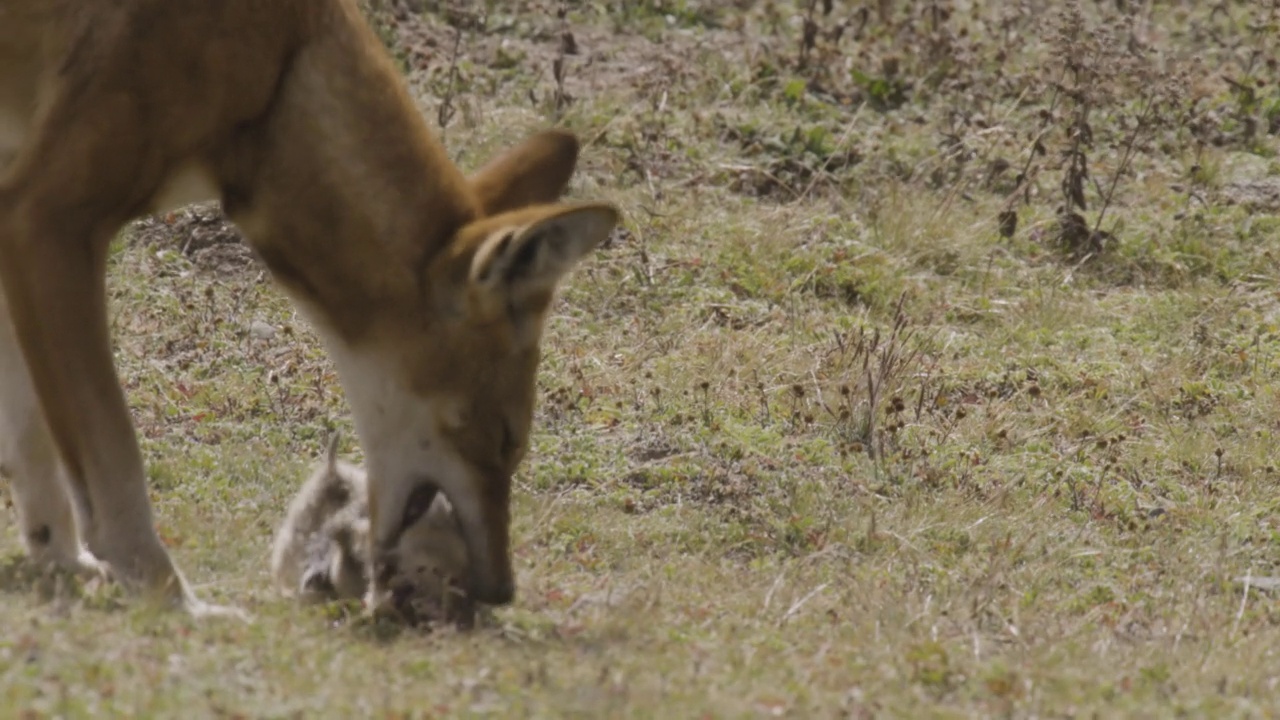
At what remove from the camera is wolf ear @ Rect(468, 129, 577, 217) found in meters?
5.52

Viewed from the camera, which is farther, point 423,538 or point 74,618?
point 423,538

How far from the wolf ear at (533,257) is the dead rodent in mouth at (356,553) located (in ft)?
1.96

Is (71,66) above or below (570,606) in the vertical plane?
above

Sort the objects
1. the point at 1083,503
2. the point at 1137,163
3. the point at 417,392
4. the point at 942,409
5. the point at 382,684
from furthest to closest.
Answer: the point at 1137,163, the point at 942,409, the point at 1083,503, the point at 417,392, the point at 382,684

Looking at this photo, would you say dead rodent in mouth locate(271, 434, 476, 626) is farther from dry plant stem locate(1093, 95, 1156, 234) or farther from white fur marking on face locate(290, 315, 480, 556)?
dry plant stem locate(1093, 95, 1156, 234)

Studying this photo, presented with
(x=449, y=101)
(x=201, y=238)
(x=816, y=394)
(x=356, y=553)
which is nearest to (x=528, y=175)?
(x=356, y=553)

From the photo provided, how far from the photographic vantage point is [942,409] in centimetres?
819

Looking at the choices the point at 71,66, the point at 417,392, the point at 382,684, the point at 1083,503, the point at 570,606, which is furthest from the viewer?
the point at 1083,503

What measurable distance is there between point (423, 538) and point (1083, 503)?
304cm

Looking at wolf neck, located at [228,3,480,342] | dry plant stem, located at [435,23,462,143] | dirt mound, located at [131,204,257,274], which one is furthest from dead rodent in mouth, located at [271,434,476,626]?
dry plant stem, located at [435,23,462,143]

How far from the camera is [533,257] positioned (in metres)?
4.98

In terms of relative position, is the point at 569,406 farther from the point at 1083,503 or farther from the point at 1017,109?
the point at 1017,109

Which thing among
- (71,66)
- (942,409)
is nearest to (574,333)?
(942,409)

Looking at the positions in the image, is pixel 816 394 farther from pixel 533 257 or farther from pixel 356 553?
pixel 533 257
